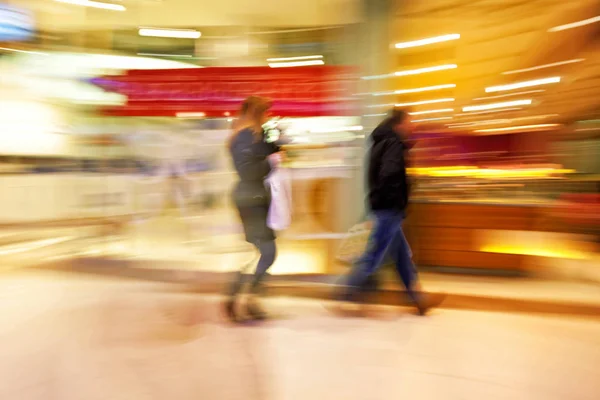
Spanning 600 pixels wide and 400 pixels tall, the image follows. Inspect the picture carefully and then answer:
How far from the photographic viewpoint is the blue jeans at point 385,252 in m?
3.92

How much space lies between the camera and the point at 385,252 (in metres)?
3.98

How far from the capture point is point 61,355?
3314 millimetres

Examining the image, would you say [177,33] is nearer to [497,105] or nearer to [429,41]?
[429,41]

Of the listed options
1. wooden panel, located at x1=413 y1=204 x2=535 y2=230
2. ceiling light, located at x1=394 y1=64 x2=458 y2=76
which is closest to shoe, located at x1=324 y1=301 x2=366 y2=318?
wooden panel, located at x1=413 y1=204 x2=535 y2=230

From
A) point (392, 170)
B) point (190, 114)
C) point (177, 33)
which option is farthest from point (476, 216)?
point (177, 33)

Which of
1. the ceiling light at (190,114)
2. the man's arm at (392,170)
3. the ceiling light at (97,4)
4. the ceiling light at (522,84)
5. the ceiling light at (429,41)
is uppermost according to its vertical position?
the ceiling light at (97,4)

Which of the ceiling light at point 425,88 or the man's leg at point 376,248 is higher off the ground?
the ceiling light at point 425,88

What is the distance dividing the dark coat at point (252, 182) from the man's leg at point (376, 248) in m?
0.81

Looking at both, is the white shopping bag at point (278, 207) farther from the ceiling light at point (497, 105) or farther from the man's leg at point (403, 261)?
the ceiling light at point (497, 105)

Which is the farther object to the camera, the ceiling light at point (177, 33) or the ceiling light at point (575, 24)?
the ceiling light at point (177, 33)

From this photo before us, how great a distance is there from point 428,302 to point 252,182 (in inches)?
75.2

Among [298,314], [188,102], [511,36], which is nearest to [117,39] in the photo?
[188,102]

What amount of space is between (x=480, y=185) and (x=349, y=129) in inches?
77.5

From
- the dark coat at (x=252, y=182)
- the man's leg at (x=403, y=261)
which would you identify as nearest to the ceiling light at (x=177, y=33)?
the dark coat at (x=252, y=182)
